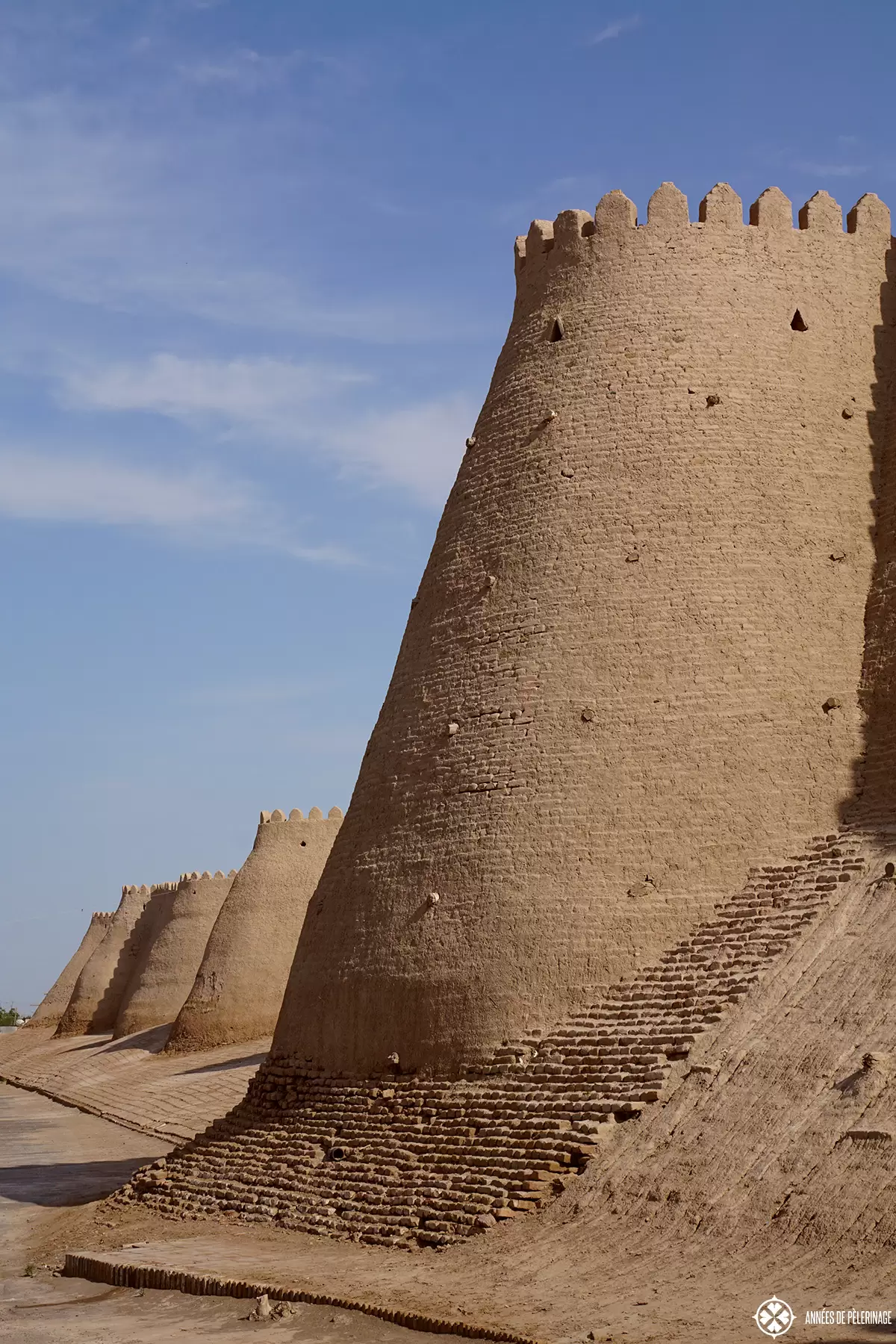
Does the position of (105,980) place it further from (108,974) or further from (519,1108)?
(519,1108)

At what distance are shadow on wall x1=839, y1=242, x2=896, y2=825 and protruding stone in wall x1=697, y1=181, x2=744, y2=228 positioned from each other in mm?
1615

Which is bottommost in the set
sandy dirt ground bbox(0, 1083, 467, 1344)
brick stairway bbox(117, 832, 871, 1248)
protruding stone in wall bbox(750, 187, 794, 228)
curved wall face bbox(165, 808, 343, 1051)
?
sandy dirt ground bbox(0, 1083, 467, 1344)

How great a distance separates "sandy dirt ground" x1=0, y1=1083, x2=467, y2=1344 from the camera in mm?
10211

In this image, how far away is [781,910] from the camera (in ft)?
41.7

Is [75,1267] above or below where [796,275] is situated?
below

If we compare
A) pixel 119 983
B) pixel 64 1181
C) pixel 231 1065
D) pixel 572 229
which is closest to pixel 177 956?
pixel 119 983

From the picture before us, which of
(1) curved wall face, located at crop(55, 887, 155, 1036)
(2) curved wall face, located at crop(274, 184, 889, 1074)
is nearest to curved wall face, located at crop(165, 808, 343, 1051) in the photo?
(1) curved wall face, located at crop(55, 887, 155, 1036)

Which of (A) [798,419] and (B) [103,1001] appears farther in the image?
(B) [103,1001]

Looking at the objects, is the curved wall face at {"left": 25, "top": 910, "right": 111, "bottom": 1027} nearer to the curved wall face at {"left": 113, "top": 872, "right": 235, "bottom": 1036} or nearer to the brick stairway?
the curved wall face at {"left": 113, "top": 872, "right": 235, "bottom": 1036}

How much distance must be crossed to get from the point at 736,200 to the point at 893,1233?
10821mm

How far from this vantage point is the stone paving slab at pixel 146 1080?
76.8ft

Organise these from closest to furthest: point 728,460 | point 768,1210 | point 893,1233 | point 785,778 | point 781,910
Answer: point 893,1233, point 768,1210, point 781,910, point 785,778, point 728,460

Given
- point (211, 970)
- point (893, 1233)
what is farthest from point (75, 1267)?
point (211, 970)

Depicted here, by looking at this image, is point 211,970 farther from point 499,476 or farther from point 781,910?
point 781,910
